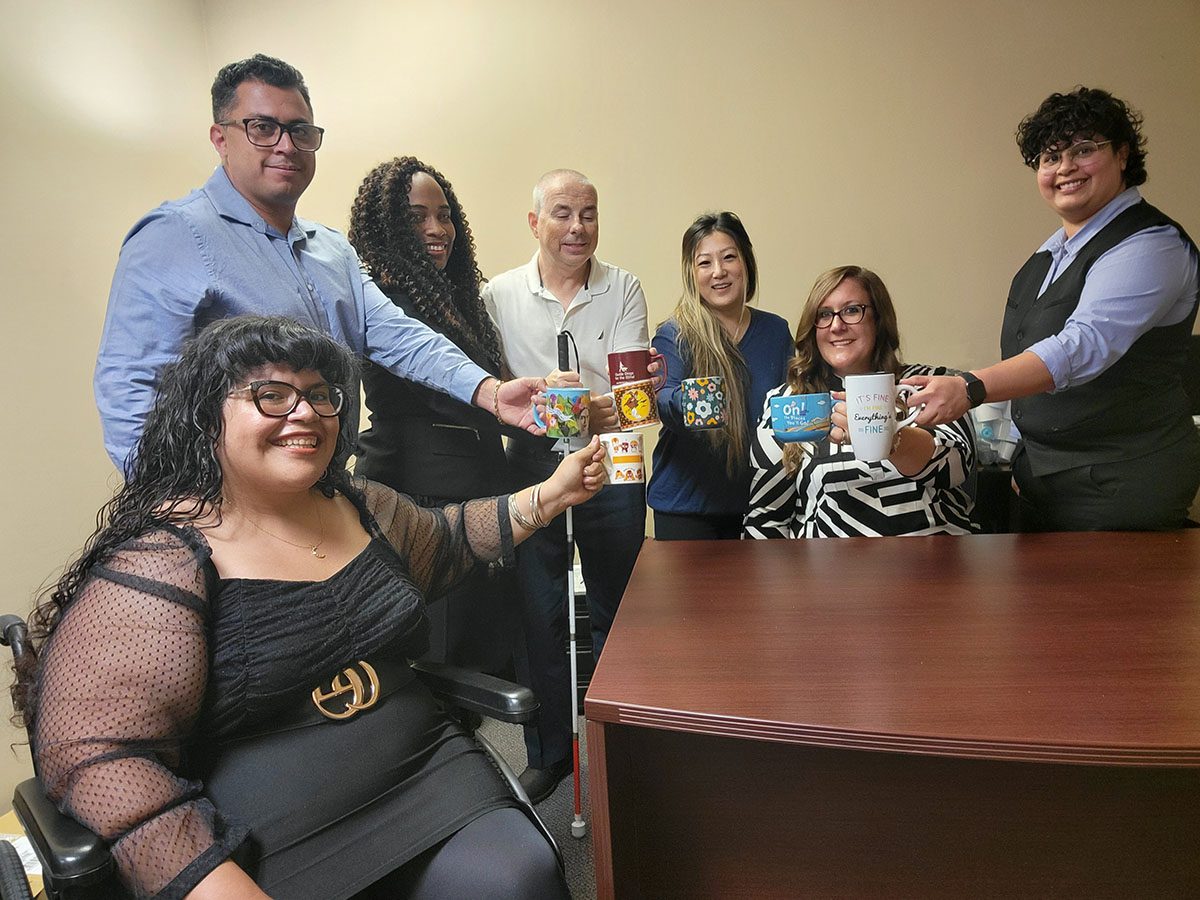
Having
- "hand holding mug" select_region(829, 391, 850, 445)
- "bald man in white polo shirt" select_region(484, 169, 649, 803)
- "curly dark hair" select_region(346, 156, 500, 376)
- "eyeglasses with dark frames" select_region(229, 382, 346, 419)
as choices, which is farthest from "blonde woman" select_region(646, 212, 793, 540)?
"eyeglasses with dark frames" select_region(229, 382, 346, 419)

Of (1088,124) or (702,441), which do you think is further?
(702,441)

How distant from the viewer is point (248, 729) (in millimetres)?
1051

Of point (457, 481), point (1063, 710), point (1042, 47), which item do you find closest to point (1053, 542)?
point (1063, 710)

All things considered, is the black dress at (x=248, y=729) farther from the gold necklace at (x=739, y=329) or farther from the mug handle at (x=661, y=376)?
the gold necklace at (x=739, y=329)

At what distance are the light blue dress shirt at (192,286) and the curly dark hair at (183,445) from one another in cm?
7

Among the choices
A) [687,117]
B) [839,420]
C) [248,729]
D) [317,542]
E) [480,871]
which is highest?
[687,117]

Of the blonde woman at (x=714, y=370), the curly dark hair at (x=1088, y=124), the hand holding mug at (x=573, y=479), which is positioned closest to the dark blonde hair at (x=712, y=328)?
the blonde woman at (x=714, y=370)

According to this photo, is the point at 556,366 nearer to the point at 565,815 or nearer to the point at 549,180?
the point at 549,180

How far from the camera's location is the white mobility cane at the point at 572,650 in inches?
65.1

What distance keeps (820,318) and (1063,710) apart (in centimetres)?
111

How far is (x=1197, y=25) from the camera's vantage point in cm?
183

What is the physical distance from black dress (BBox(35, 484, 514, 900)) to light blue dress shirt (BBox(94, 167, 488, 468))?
249mm

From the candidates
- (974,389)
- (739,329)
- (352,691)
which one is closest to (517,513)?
(352,691)

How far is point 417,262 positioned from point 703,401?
0.70m
